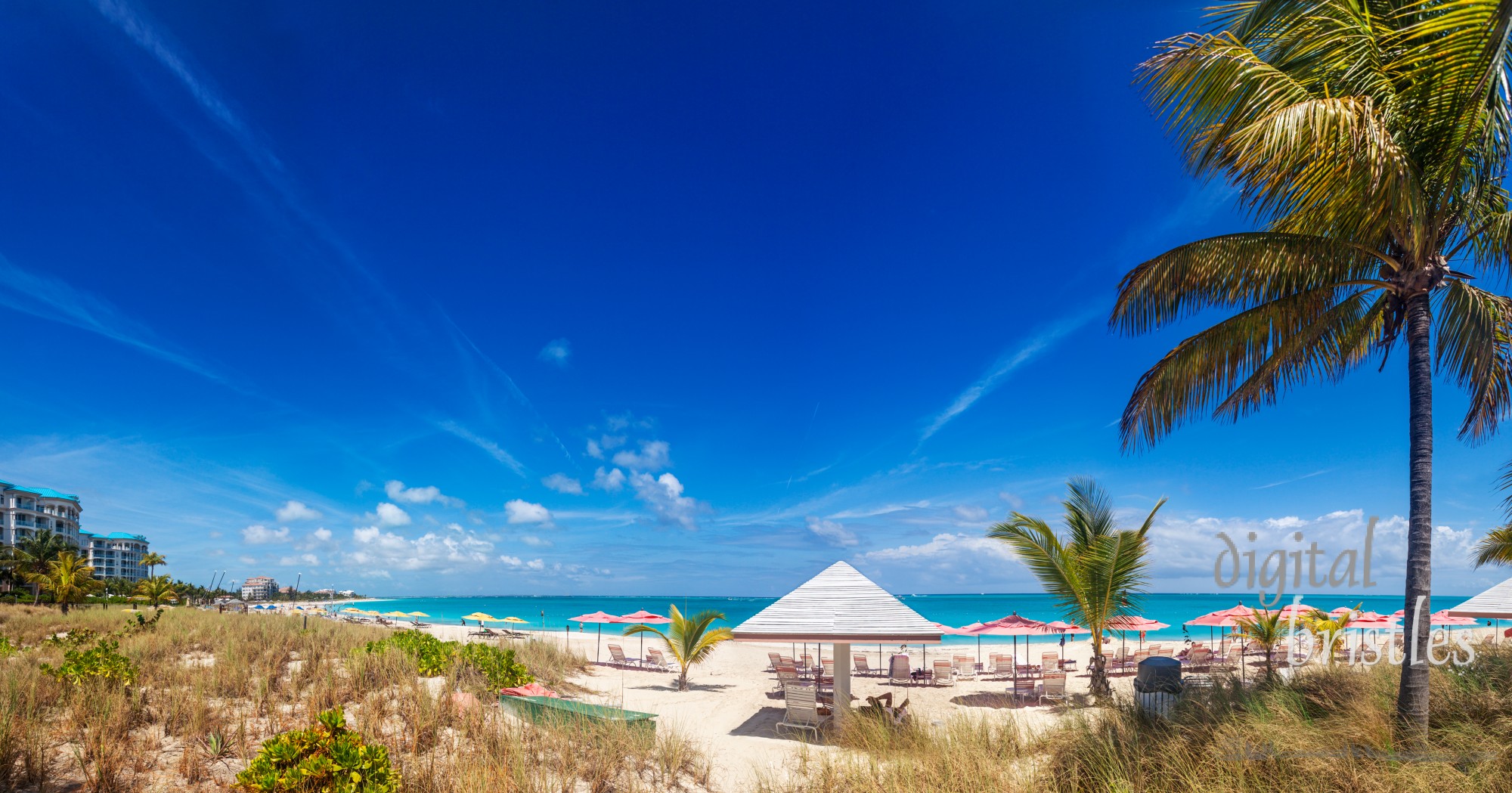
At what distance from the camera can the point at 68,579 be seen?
27.6m

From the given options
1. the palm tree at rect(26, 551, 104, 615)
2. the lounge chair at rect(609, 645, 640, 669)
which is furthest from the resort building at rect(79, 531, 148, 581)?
the lounge chair at rect(609, 645, 640, 669)

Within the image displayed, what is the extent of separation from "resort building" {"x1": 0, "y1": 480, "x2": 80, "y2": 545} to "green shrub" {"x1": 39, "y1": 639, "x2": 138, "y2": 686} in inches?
3433

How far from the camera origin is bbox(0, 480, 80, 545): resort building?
74000mm

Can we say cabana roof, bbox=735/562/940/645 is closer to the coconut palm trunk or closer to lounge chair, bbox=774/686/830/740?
lounge chair, bbox=774/686/830/740

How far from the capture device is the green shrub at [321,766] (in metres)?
4.81

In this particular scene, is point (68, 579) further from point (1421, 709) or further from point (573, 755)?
point (1421, 709)

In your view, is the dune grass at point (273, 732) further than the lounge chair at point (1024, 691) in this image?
No

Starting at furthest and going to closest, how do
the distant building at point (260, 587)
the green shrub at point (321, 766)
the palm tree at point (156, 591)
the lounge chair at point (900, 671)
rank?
the distant building at point (260, 587) < the palm tree at point (156, 591) < the lounge chair at point (900, 671) < the green shrub at point (321, 766)

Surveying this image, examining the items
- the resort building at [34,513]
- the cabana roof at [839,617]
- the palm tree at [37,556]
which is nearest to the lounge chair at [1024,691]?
the cabana roof at [839,617]

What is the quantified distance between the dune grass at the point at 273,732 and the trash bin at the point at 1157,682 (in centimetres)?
518

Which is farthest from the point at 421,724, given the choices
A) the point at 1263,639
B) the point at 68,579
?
the point at 68,579

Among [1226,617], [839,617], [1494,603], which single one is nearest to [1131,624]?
[1226,617]

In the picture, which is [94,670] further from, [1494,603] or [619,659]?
[1494,603]

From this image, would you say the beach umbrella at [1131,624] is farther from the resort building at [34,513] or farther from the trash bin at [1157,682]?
the resort building at [34,513]
